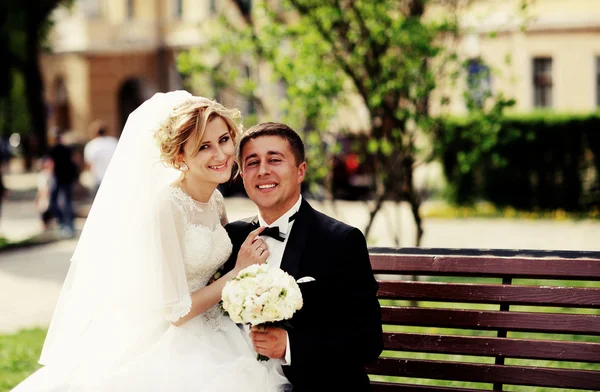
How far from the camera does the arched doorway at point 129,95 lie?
123 ft

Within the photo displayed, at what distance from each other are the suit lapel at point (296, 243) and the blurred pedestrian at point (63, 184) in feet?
39.8

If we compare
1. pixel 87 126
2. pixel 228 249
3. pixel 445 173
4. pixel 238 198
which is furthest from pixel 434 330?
pixel 87 126

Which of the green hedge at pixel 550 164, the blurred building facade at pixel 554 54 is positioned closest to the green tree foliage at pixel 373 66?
the green hedge at pixel 550 164

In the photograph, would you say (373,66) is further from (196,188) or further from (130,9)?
(130,9)

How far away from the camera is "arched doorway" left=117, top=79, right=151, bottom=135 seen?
123ft

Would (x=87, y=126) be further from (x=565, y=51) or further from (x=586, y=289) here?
(x=586, y=289)

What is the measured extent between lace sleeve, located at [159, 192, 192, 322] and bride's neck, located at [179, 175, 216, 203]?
151mm

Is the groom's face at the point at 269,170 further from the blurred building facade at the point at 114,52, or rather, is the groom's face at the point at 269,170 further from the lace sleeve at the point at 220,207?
the blurred building facade at the point at 114,52

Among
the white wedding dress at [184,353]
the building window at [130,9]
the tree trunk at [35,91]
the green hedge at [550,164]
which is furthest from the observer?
the building window at [130,9]

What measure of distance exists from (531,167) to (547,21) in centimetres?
836

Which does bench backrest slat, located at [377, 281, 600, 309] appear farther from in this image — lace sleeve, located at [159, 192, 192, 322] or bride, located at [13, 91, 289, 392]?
lace sleeve, located at [159, 192, 192, 322]

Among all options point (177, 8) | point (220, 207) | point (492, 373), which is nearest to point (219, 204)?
point (220, 207)

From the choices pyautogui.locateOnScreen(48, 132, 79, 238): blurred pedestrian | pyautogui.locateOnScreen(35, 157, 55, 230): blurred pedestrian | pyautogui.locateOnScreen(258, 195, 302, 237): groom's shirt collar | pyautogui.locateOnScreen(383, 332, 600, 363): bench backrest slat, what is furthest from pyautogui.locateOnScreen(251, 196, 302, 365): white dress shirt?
pyautogui.locateOnScreen(35, 157, 55, 230): blurred pedestrian

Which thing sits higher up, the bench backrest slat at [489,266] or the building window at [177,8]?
the building window at [177,8]
